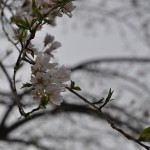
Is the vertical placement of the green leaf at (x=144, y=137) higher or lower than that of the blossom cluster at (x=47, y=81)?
lower

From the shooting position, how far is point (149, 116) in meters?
3.87

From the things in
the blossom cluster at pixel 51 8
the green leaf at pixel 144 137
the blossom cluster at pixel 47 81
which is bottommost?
the green leaf at pixel 144 137

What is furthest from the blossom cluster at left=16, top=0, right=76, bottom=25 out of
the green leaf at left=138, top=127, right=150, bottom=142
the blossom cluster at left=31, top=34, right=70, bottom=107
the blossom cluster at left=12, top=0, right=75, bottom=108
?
the green leaf at left=138, top=127, right=150, bottom=142

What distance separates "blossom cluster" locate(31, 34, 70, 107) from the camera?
0.96 meters

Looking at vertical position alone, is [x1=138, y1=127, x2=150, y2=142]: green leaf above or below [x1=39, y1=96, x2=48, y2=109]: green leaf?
below

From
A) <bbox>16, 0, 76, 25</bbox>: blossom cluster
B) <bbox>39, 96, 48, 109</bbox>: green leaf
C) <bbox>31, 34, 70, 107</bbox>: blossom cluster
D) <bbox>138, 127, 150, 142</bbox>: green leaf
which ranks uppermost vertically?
<bbox>16, 0, 76, 25</bbox>: blossom cluster

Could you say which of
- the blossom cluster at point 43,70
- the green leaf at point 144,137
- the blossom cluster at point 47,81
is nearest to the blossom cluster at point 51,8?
the blossom cluster at point 43,70

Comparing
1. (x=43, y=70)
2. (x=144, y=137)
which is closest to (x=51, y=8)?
(x=43, y=70)

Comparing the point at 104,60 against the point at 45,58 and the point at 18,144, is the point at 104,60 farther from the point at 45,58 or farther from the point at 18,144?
the point at 45,58

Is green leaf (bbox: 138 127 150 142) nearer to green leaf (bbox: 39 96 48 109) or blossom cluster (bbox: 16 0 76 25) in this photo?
green leaf (bbox: 39 96 48 109)

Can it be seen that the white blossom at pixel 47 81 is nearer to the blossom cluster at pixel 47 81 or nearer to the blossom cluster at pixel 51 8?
the blossom cluster at pixel 47 81

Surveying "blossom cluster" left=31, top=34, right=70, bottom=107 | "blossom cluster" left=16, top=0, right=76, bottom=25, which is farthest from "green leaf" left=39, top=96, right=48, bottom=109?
"blossom cluster" left=16, top=0, right=76, bottom=25

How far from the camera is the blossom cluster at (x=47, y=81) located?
96 centimetres

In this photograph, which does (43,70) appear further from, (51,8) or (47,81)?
(51,8)
